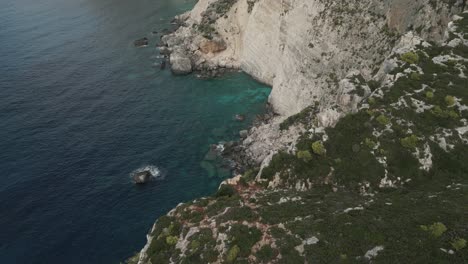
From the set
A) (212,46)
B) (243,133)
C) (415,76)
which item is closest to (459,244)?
(415,76)

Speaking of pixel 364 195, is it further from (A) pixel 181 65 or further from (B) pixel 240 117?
(A) pixel 181 65

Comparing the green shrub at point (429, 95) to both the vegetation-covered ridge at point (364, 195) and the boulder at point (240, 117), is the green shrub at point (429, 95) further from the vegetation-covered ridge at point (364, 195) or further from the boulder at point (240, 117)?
the boulder at point (240, 117)

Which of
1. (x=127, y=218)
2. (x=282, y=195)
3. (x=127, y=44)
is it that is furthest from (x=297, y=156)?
(x=127, y=44)

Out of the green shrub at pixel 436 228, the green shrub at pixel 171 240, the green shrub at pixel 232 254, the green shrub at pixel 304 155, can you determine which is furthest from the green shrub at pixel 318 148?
the green shrub at pixel 171 240

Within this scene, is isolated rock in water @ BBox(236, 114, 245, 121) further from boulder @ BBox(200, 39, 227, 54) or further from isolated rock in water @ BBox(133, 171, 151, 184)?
boulder @ BBox(200, 39, 227, 54)

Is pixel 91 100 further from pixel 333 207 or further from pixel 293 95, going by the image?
pixel 333 207
